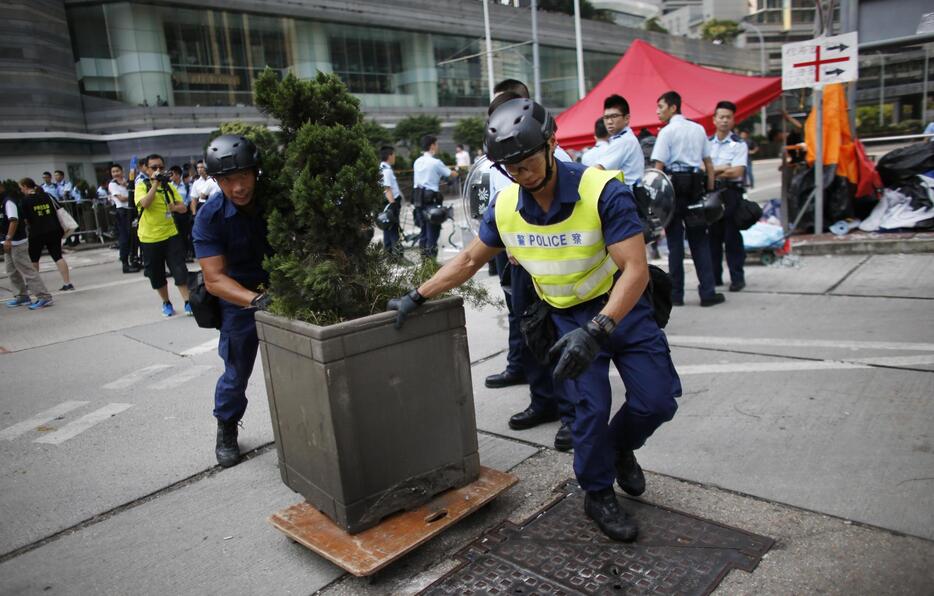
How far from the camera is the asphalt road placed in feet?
9.57

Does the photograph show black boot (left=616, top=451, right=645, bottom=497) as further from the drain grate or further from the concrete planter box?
the concrete planter box

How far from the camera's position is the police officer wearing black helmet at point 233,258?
11.1 ft

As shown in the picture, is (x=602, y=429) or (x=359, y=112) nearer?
(x=602, y=429)

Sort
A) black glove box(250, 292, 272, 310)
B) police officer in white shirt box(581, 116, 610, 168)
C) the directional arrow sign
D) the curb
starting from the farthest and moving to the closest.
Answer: the curb
the directional arrow sign
police officer in white shirt box(581, 116, 610, 168)
black glove box(250, 292, 272, 310)

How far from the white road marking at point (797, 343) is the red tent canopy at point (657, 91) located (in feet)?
21.3

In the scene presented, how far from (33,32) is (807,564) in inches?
1263

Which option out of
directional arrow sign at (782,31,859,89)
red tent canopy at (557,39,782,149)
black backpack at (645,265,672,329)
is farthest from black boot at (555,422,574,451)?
red tent canopy at (557,39,782,149)

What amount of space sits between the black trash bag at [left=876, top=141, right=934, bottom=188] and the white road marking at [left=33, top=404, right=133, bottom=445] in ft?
29.2

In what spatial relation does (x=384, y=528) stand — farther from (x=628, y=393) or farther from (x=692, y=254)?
(x=692, y=254)

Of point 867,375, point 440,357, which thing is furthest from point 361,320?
point 867,375

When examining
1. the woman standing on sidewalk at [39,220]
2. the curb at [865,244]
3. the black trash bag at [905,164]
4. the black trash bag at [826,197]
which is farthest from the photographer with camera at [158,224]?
the black trash bag at [905,164]

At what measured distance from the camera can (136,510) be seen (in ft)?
11.4

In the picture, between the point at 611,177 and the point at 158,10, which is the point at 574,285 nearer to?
the point at 611,177

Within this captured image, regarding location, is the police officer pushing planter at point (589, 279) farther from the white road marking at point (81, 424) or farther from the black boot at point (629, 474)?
the white road marking at point (81, 424)
